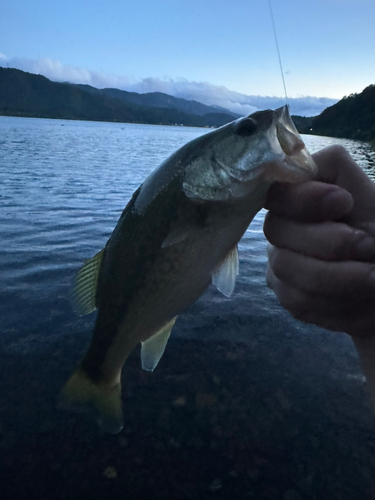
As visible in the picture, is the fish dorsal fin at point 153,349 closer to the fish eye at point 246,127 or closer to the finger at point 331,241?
the finger at point 331,241

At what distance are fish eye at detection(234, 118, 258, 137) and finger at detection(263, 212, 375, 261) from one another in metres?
0.67

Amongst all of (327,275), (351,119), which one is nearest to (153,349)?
(327,275)

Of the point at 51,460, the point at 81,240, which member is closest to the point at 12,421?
the point at 51,460

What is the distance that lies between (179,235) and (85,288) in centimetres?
103

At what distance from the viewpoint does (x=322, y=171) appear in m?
2.09

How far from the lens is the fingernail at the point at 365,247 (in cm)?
185

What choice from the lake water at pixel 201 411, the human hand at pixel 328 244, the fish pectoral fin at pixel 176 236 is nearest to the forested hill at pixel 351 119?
the lake water at pixel 201 411

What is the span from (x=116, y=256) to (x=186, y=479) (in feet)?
7.14

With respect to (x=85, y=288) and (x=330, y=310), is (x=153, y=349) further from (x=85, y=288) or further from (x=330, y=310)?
(x=330, y=310)

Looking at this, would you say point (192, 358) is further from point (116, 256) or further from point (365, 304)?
point (365, 304)

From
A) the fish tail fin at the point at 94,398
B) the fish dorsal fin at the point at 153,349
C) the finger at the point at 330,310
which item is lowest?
the fish tail fin at the point at 94,398

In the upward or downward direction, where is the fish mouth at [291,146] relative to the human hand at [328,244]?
upward

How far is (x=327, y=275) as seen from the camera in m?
1.89

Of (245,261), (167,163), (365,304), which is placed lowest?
(245,261)
